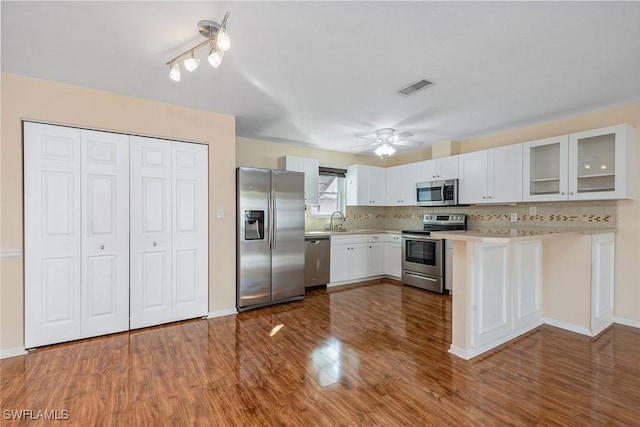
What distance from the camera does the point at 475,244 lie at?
2.62 m

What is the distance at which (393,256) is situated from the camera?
18.3 ft

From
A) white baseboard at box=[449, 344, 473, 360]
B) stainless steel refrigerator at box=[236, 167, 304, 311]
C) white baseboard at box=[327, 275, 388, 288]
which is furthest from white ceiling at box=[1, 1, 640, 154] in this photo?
white baseboard at box=[327, 275, 388, 288]

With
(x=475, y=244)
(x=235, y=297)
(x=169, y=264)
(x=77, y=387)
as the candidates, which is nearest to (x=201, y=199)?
(x=169, y=264)

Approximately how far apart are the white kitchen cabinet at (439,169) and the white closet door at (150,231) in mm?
4006

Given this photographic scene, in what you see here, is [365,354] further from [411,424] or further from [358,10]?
[358,10]

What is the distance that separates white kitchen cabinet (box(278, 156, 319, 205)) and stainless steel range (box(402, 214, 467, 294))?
5.73 feet

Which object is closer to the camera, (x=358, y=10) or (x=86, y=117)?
(x=358, y=10)

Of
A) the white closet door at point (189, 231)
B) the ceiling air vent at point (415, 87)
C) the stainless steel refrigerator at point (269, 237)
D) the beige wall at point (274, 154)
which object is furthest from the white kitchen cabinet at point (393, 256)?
the white closet door at point (189, 231)

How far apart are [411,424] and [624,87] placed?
3622mm

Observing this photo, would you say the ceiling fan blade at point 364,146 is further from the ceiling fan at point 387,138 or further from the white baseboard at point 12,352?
the white baseboard at point 12,352

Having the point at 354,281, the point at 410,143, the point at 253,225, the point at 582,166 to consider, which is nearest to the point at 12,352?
the point at 253,225

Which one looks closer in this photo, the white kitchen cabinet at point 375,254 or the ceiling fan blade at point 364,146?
the ceiling fan blade at point 364,146

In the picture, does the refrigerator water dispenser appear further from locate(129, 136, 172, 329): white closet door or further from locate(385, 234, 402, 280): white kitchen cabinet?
locate(385, 234, 402, 280): white kitchen cabinet

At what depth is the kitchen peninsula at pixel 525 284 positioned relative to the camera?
2.66 meters
